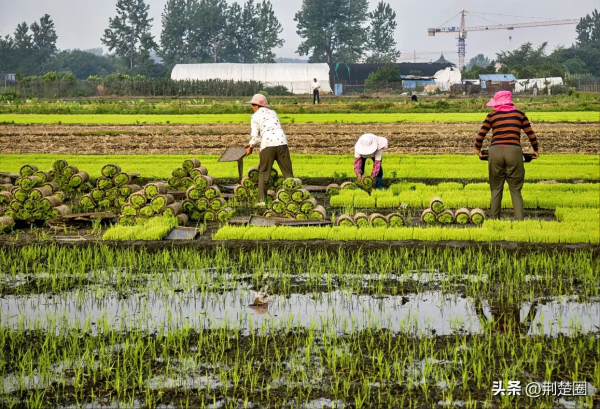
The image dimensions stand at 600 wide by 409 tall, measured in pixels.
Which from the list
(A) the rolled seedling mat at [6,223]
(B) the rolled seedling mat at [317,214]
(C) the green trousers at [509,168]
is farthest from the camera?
(B) the rolled seedling mat at [317,214]

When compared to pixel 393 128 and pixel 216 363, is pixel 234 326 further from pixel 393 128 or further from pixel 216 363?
pixel 393 128

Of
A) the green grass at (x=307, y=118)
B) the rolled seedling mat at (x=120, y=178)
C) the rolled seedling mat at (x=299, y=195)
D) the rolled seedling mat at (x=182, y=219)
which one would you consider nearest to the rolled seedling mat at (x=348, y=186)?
the rolled seedling mat at (x=299, y=195)

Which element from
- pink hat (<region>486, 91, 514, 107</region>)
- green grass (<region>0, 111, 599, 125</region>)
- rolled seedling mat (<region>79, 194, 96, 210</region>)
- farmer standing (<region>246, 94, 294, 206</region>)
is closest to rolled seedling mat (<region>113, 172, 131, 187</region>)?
rolled seedling mat (<region>79, 194, 96, 210</region>)

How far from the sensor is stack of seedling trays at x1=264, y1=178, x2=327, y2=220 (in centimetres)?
1016

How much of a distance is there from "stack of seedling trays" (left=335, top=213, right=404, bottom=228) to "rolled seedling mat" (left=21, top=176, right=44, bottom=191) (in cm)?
411

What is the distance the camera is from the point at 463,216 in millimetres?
9984

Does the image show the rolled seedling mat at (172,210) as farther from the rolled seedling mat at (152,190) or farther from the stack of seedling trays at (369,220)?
the stack of seedling trays at (369,220)

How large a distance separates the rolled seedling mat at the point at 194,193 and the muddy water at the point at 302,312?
3647mm

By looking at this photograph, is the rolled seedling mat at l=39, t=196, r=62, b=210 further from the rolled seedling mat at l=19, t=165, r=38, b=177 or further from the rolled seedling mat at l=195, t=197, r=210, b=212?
the rolled seedling mat at l=195, t=197, r=210, b=212

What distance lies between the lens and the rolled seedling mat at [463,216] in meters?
9.97

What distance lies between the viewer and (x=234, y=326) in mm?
6070

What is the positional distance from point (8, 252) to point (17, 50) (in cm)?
7057

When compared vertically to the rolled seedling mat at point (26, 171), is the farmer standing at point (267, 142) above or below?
above

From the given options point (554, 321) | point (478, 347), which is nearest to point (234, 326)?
point (478, 347)
